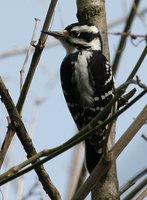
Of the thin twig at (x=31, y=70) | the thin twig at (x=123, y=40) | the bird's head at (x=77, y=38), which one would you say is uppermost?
the bird's head at (x=77, y=38)

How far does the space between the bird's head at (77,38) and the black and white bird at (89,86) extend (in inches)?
0.5

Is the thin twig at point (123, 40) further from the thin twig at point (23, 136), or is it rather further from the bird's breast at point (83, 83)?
the thin twig at point (23, 136)

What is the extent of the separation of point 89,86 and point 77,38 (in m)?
0.68

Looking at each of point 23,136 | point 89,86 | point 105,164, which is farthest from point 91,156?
point 105,164

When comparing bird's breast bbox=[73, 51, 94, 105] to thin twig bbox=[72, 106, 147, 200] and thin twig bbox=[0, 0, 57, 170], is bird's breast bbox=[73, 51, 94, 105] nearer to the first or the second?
thin twig bbox=[0, 0, 57, 170]

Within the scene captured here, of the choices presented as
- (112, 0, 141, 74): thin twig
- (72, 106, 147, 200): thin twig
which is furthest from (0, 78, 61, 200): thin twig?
(112, 0, 141, 74): thin twig

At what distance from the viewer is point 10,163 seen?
152 inches

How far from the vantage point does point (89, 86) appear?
4.04 metres

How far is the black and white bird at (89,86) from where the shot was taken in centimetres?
402

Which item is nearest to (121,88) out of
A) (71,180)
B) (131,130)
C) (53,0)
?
(131,130)

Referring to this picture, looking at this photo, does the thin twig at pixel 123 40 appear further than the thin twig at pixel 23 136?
Yes

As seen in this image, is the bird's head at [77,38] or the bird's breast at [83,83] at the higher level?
the bird's head at [77,38]

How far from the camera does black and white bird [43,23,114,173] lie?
402 centimetres

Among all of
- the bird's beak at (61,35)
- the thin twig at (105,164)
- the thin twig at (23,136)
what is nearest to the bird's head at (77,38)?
the bird's beak at (61,35)
